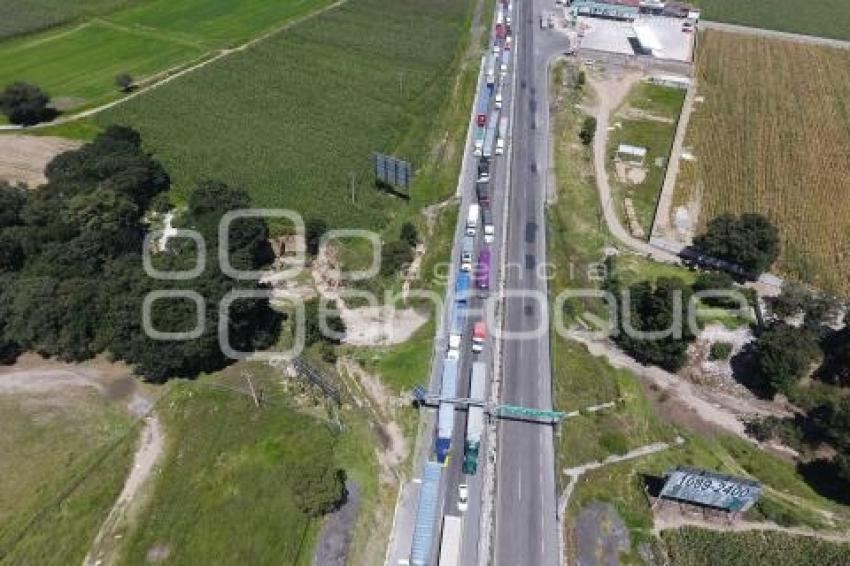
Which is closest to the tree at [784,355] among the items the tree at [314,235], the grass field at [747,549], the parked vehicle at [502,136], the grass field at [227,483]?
the grass field at [747,549]

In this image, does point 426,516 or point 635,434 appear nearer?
point 426,516

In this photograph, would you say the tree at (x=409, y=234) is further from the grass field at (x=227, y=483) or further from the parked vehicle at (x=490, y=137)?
the grass field at (x=227, y=483)

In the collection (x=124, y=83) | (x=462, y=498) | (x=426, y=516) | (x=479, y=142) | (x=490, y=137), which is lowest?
(x=462, y=498)

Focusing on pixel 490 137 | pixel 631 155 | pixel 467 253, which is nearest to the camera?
pixel 467 253

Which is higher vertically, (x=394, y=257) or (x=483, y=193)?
(x=483, y=193)

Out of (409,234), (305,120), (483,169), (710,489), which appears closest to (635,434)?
(710,489)

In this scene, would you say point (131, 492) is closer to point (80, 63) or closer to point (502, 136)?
point (502, 136)

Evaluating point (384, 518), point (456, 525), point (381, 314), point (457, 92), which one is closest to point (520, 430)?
point (456, 525)
